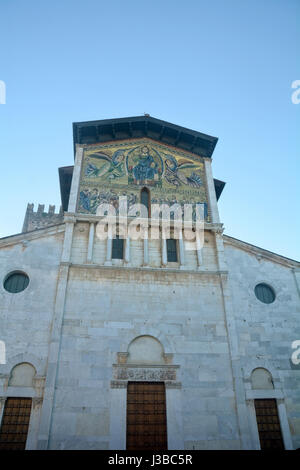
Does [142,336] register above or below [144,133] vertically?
below

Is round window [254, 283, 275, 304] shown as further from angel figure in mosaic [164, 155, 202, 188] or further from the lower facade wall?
angel figure in mosaic [164, 155, 202, 188]

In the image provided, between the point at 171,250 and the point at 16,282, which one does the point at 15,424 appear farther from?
the point at 171,250

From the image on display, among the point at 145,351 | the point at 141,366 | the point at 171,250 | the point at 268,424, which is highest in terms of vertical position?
the point at 171,250

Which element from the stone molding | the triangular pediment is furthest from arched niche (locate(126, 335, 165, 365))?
the triangular pediment

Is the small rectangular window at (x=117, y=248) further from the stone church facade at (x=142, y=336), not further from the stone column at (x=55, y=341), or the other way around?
the stone column at (x=55, y=341)

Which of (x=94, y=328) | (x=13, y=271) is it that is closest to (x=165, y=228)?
(x=94, y=328)

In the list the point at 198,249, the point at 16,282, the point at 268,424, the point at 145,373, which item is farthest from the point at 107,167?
the point at 268,424

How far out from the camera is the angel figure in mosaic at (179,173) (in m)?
16.3

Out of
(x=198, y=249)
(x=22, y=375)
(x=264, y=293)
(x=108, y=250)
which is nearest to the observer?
(x=22, y=375)

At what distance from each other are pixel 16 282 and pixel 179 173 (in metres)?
8.72

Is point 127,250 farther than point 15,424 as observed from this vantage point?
Yes

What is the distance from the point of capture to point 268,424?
457 inches

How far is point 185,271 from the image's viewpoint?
44.4 feet

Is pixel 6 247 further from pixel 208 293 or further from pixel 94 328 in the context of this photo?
pixel 208 293
